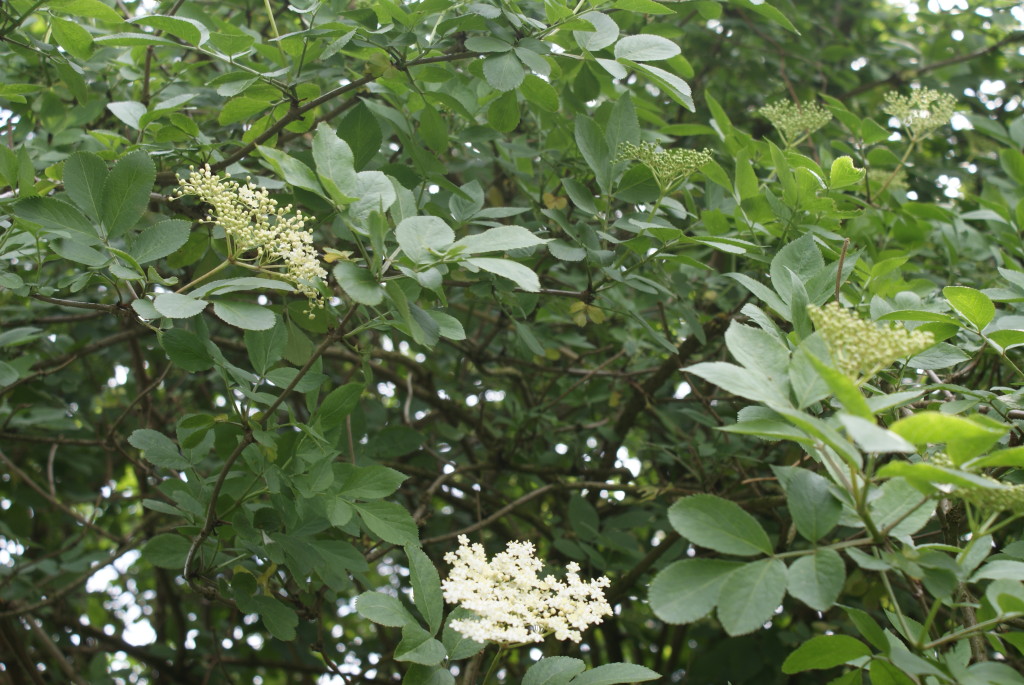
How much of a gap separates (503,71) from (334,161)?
0.35m

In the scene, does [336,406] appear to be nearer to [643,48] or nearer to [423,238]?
[423,238]

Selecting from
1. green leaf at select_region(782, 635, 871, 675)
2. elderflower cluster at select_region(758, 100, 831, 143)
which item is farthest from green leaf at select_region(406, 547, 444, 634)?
elderflower cluster at select_region(758, 100, 831, 143)

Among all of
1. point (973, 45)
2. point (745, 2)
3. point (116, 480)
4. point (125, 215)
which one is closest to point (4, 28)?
point (125, 215)

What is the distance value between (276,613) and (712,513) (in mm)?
831

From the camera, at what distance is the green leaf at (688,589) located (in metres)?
0.80

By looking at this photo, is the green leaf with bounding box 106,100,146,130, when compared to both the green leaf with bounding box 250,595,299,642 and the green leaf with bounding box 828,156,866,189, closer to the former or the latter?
the green leaf with bounding box 250,595,299,642

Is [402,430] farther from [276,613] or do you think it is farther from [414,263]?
[414,263]

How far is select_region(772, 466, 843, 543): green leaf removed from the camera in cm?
84

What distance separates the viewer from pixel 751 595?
2.63 feet

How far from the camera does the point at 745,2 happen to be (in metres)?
1.42

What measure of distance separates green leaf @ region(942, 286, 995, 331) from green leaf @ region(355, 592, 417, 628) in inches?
31.6

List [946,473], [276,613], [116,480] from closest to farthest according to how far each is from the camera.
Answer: [946,473]
[276,613]
[116,480]

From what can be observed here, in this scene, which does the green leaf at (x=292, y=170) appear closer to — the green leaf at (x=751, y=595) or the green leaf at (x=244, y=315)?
the green leaf at (x=244, y=315)

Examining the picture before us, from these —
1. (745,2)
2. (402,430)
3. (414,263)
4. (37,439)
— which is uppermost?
(745,2)
